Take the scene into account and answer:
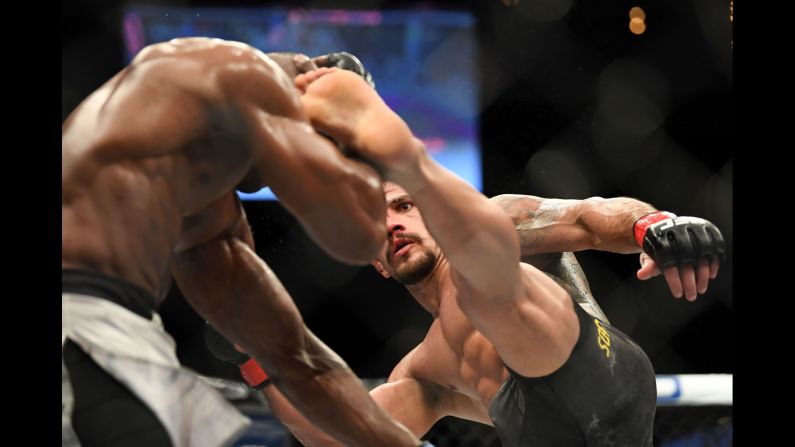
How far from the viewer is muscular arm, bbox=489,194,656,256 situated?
181 cm

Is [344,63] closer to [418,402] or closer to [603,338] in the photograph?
[603,338]

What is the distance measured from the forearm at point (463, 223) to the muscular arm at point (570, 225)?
0.44 meters

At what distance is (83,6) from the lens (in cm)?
241

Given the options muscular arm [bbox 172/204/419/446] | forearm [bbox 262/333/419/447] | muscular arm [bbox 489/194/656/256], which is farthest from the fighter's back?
muscular arm [bbox 489/194/656/256]

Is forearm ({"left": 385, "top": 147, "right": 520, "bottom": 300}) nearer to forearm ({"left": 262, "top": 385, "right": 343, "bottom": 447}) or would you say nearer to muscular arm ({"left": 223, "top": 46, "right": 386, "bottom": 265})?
muscular arm ({"left": 223, "top": 46, "right": 386, "bottom": 265})

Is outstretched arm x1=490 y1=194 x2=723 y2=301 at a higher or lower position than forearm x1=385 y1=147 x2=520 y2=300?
lower

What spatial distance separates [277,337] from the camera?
144cm

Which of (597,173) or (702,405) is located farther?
(597,173)

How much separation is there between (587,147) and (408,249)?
114 cm

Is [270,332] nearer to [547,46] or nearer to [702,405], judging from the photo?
[702,405]

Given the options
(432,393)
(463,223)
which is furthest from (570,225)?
(463,223)

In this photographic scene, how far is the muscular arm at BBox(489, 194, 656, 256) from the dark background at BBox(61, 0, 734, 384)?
90 centimetres

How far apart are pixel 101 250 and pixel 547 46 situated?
77.2 inches
